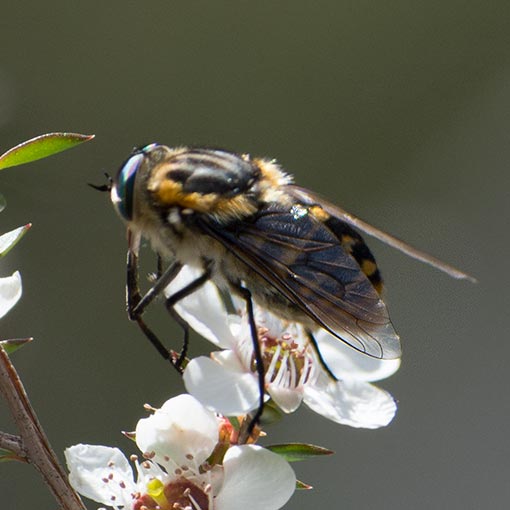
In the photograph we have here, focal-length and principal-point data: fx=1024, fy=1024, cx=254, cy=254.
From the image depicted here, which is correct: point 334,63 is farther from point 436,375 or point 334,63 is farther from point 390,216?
point 436,375

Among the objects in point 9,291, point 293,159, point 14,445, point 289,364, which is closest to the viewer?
point 14,445

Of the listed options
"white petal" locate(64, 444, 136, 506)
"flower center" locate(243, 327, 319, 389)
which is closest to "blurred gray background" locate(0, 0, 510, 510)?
"flower center" locate(243, 327, 319, 389)

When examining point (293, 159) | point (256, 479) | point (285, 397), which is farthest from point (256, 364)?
point (293, 159)

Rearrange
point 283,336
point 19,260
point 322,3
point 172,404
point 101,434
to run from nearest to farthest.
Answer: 1. point 172,404
2. point 283,336
3. point 101,434
4. point 19,260
5. point 322,3

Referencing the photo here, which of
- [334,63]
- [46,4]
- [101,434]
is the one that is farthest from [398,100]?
[101,434]

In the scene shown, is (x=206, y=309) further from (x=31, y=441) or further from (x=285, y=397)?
(x=31, y=441)

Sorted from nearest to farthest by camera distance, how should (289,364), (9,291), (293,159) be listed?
(9,291) < (289,364) < (293,159)
